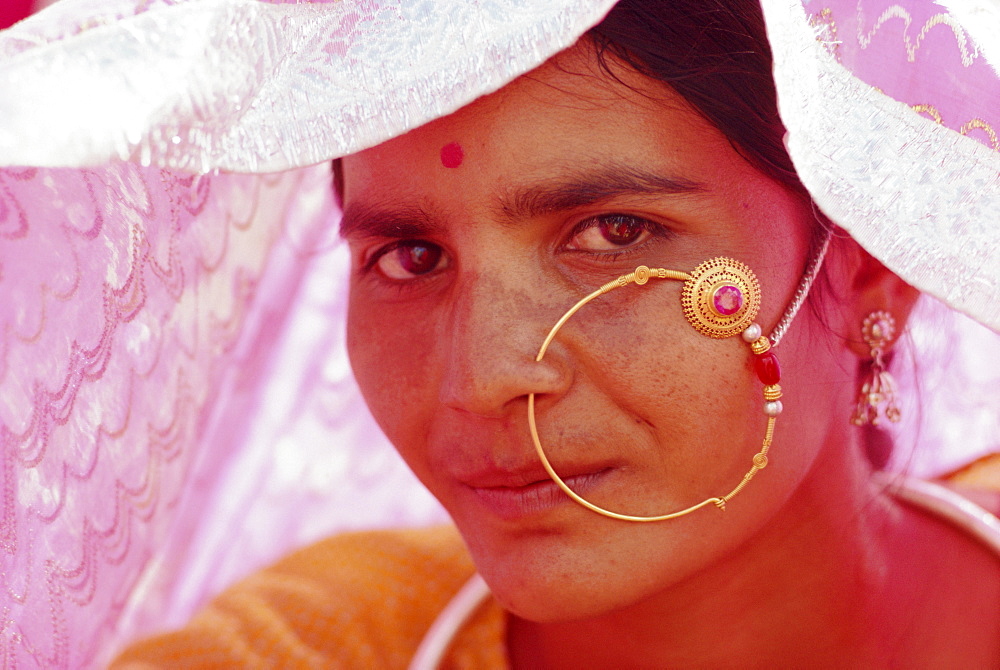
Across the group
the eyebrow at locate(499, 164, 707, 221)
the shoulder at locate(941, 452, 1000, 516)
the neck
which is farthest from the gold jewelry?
the shoulder at locate(941, 452, 1000, 516)

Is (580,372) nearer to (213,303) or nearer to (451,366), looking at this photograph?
(451,366)

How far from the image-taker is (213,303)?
64.6 inches

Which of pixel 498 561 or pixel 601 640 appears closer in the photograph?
pixel 498 561

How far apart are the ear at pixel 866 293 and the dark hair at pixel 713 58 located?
236 millimetres

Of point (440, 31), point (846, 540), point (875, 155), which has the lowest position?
point (846, 540)

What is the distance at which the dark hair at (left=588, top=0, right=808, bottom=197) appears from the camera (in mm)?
1263

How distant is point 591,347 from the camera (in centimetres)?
126

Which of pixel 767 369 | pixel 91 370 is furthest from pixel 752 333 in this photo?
pixel 91 370

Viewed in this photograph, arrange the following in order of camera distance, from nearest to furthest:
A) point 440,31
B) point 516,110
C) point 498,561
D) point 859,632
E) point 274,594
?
point 440,31
point 516,110
point 498,561
point 859,632
point 274,594

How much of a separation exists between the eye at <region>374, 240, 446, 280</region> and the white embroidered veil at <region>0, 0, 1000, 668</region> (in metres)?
0.26

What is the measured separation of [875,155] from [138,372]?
98 cm

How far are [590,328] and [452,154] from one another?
0.27m

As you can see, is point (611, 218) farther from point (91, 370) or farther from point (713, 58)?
point (91, 370)

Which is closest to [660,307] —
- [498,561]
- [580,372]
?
[580,372]
